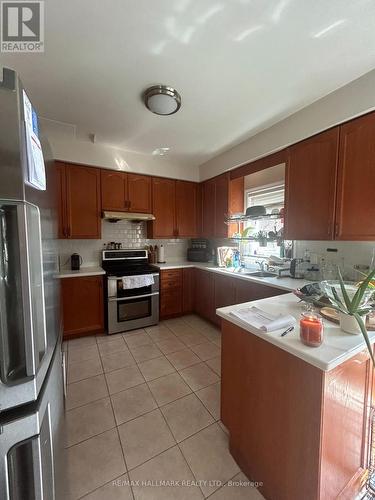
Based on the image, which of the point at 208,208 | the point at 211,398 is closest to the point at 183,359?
the point at 211,398

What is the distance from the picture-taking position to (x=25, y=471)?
24.7 inches

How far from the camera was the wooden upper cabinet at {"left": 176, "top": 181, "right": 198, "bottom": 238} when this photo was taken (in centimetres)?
354

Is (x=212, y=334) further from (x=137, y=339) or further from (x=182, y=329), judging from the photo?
(x=137, y=339)

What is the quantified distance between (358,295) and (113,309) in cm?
259

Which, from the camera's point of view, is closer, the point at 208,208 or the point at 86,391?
the point at 86,391

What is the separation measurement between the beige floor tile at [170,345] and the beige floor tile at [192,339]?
0.25 feet

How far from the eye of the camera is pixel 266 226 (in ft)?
9.55

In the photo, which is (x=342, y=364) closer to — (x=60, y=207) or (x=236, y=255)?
(x=236, y=255)

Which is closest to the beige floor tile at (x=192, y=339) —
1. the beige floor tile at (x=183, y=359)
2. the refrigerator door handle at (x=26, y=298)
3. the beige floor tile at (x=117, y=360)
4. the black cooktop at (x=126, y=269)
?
the beige floor tile at (x=183, y=359)

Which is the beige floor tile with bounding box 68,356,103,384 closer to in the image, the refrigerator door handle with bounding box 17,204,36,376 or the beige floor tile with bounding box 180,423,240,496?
the beige floor tile with bounding box 180,423,240,496

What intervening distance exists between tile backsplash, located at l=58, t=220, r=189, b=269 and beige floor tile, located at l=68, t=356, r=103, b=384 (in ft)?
4.49

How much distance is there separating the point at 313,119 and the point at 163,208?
7.15 ft

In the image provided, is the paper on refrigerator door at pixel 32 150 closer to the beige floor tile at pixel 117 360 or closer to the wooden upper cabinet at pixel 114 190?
the beige floor tile at pixel 117 360

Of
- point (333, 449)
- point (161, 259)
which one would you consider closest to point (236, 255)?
point (161, 259)
